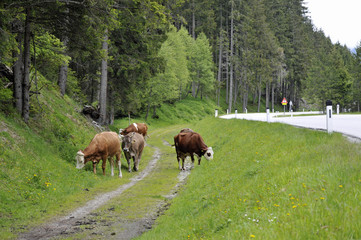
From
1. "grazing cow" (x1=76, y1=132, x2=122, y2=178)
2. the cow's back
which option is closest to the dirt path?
"grazing cow" (x1=76, y1=132, x2=122, y2=178)

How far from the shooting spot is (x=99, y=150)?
49.4 feet

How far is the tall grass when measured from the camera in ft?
14.8

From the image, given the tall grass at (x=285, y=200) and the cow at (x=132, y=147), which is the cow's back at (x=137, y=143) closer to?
the cow at (x=132, y=147)

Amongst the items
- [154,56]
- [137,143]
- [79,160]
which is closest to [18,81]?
[79,160]

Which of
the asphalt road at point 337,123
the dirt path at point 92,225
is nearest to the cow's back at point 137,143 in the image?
the dirt path at point 92,225

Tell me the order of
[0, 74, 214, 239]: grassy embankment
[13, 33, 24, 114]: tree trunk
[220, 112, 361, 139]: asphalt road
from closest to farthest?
[0, 74, 214, 239]: grassy embankment < [220, 112, 361, 139]: asphalt road < [13, 33, 24, 114]: tree trunk

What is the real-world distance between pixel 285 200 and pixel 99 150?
10.8 meters

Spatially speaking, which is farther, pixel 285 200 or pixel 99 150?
pixel 99 150

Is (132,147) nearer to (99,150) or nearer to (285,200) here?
(99,150)

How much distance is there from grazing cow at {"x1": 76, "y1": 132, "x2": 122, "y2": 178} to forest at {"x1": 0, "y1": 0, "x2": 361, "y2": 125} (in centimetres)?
389

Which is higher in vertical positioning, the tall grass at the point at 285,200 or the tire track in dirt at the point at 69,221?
the tall grass at the point at 285,200

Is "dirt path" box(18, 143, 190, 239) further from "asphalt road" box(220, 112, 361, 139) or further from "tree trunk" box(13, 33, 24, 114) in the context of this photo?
"asphalt road" box(220, 112, 361, 139)

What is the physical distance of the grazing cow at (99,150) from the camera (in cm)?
1431

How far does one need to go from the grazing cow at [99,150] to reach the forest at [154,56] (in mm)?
3894
